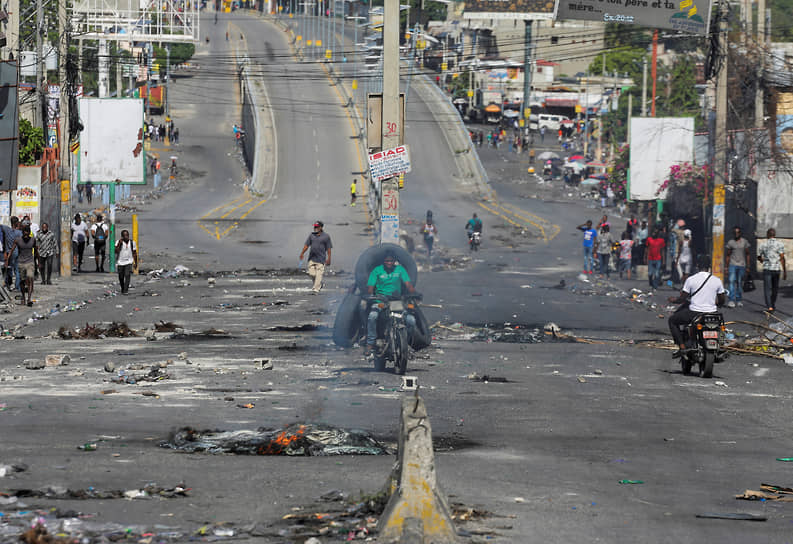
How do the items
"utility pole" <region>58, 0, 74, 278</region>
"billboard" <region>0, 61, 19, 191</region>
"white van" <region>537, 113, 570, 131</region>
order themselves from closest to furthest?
"billboard" <region>0, 61, 19, 191</region> → "utility pole" <region>58, 0, 74, 278</region> → "white van" <region>537, 113, 570, 131</region>

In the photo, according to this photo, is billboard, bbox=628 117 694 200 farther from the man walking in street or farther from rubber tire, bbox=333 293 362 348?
rubber tire, bbox=333 293 362 348

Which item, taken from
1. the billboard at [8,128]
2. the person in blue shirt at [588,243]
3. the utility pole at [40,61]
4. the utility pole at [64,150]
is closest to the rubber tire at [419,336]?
the billboard at [8,128]

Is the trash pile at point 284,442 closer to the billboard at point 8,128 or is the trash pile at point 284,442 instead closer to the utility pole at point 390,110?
the utility pole at point 390,110

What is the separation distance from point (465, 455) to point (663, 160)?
107 feet

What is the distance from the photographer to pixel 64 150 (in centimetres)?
3241

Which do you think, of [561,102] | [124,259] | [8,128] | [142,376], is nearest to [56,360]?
[142,376]

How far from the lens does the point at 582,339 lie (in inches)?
816

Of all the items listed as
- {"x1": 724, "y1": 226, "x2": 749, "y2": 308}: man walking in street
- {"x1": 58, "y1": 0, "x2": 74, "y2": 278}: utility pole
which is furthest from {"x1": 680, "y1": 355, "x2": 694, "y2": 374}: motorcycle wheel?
{"x1": 58, "y1": 0, "x2": 74, "y2": 278}: utility pole

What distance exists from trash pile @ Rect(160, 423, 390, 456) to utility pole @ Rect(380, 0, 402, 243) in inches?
365

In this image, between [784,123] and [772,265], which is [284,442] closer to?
[772,265]

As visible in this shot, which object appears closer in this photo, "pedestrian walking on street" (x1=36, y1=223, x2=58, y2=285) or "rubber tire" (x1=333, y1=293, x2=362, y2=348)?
"rubber tire" (x1=333, y1=293, x2=362, y2=348)

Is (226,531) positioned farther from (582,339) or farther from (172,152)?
(172,152)

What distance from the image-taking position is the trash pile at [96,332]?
19.8m

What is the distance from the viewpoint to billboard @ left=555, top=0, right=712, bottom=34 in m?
26.3
